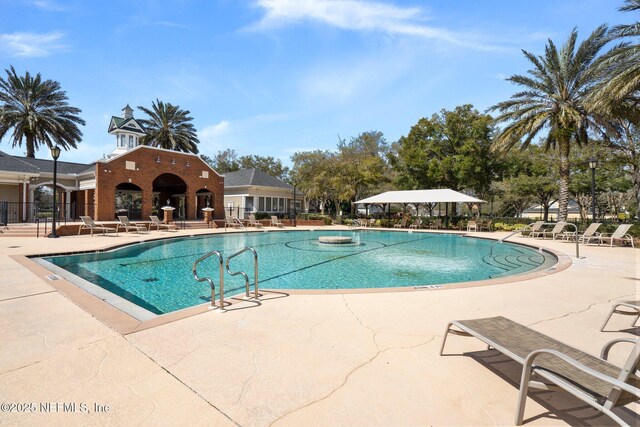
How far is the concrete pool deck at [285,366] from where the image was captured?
2420mm

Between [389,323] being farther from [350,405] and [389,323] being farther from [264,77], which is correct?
[264,77]

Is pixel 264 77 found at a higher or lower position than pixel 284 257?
higher

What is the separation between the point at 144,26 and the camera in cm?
1118

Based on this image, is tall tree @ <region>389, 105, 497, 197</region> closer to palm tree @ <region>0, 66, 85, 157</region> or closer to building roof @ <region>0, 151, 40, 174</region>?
→ building roof @ <region>0, 151, 40, 174</region>

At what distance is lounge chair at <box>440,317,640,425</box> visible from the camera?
77.2 inches

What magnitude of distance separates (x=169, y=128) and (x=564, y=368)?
4138cm

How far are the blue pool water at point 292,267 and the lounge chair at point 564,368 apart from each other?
4.95 metres

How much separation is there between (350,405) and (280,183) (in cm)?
3358

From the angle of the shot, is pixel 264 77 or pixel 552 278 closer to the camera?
pixel 552 278

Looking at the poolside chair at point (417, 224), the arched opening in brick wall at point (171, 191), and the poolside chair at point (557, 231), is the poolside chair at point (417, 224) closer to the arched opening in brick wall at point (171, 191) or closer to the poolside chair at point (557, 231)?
the poolside chair at point (557, 231)

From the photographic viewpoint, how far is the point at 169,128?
37.5 m

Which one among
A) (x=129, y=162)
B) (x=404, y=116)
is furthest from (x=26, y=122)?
(x=404, y=116)

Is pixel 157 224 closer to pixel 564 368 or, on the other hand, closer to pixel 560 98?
pixel 564 368

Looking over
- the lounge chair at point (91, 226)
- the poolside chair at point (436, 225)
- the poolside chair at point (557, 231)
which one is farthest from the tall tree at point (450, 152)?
the lounge chair at point (91, 226)
